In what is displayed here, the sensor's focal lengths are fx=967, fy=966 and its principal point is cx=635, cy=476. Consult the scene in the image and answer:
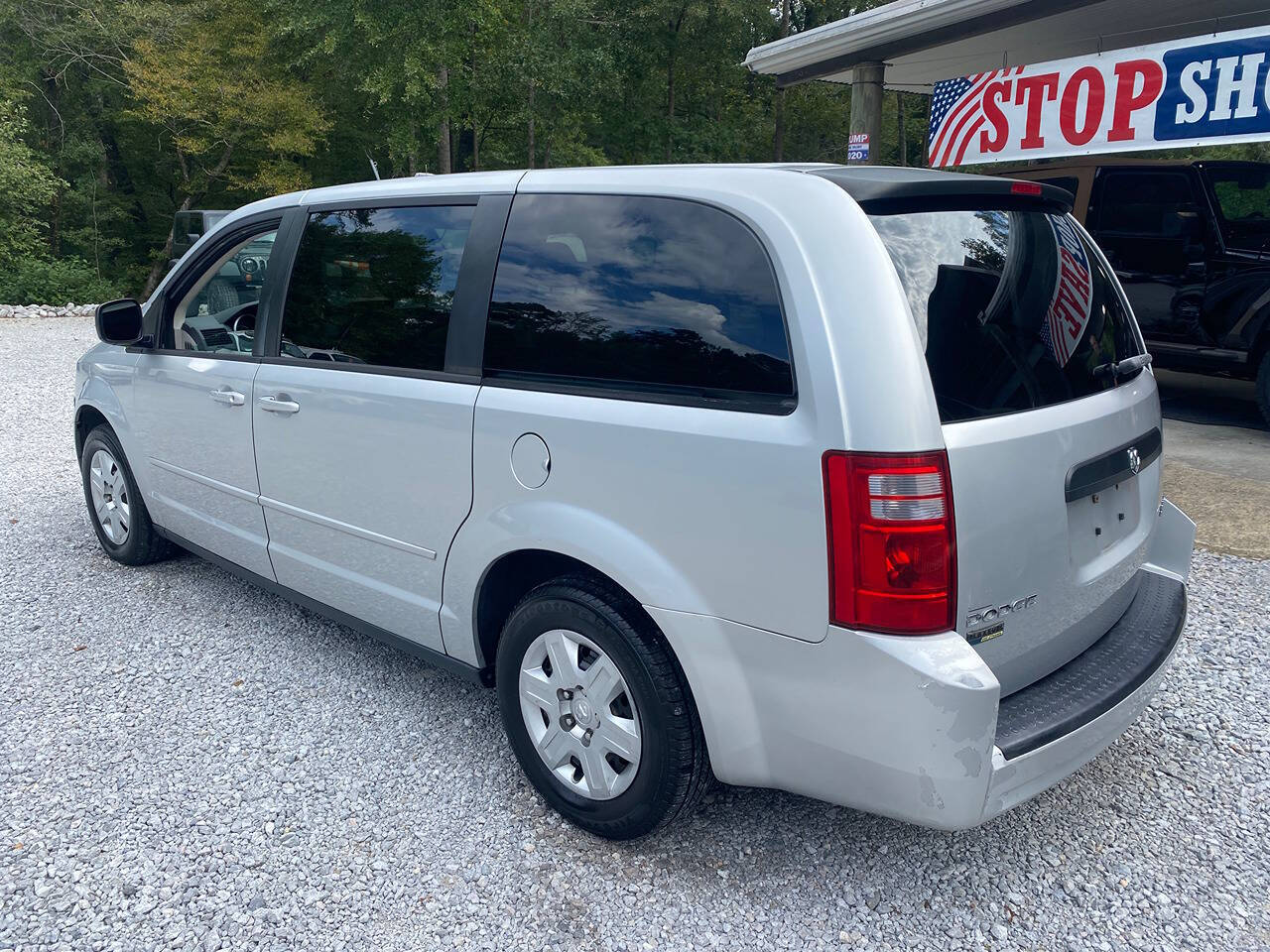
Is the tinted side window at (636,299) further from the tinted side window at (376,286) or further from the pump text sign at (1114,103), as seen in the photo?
the pump text sign at (1114,103)

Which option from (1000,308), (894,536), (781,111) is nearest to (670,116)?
(781,111)

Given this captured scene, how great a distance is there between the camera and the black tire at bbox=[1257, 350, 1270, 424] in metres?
7.39

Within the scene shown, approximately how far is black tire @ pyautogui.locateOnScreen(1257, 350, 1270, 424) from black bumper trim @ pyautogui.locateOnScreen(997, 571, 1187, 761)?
5.54 meters

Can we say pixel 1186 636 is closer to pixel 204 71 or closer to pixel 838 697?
pixel 838 697

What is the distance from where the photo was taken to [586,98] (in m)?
25.8

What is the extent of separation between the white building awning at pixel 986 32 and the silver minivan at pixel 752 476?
7046 millimetres

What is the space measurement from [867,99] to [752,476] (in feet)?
33.0

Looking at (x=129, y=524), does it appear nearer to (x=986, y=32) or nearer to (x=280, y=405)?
(x=280, y=405)

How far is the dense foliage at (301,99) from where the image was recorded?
2188 cm

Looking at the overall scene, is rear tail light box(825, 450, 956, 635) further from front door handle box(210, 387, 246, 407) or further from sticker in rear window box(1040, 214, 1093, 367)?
front door handle box(210, 387, 246, 407)

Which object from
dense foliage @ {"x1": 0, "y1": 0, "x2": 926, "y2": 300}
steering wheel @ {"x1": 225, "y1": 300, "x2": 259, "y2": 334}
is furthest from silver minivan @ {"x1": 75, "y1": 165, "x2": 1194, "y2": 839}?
dense foliage @ {"x1": 0, "y1": 0, "x2": 926, "y2": 300}

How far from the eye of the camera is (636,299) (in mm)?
2500

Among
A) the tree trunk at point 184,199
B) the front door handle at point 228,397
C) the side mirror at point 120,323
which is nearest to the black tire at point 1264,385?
the front door handle at point 228,397

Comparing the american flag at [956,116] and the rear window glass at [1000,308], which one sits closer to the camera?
the rear window glass at [1000,308]
